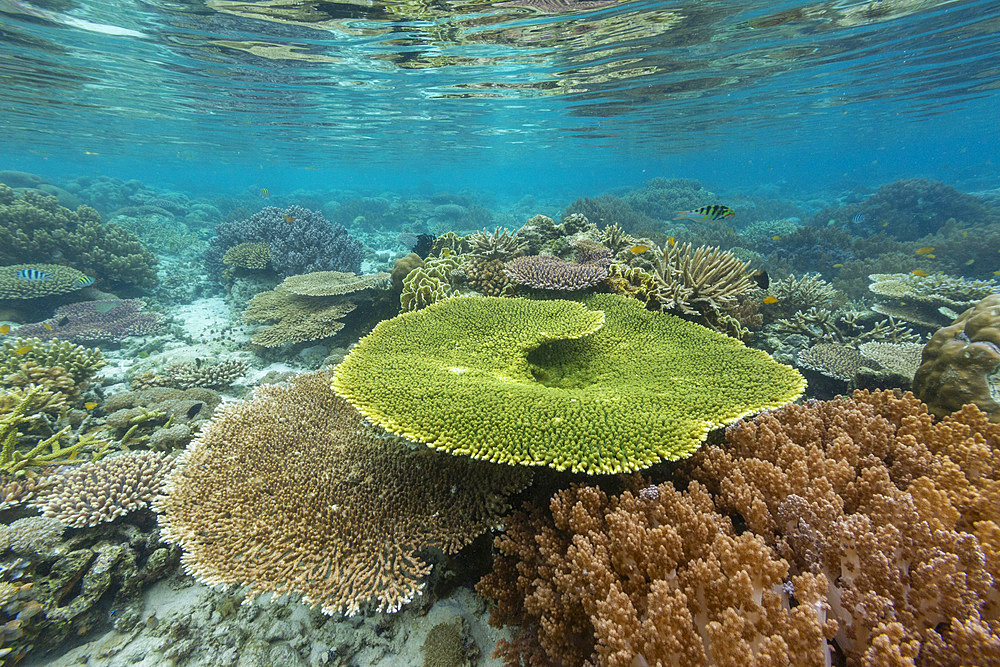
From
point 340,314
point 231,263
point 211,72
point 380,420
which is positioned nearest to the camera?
point 380,420

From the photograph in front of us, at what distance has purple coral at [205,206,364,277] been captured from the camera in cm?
1209

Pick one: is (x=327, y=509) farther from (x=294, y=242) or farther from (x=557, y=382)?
(x=294, y=242)

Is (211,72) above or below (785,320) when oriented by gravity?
above

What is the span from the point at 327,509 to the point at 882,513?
12.9 feet

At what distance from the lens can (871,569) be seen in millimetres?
2072

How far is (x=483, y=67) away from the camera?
18.7m

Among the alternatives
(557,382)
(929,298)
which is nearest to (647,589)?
(557,382)

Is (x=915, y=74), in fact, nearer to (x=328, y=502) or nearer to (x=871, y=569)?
(x=871, y=569)

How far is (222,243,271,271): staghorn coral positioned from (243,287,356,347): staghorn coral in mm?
2982

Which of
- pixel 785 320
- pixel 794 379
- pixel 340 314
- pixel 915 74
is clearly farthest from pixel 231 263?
pixel 915 74

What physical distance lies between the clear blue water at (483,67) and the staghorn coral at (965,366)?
13560 mm

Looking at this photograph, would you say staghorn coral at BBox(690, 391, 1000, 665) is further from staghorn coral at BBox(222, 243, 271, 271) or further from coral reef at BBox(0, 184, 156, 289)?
coral reef at BBox(0, 184, 156, 289)

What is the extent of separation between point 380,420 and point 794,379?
3.91 m

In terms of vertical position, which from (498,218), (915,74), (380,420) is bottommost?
(498,218)
